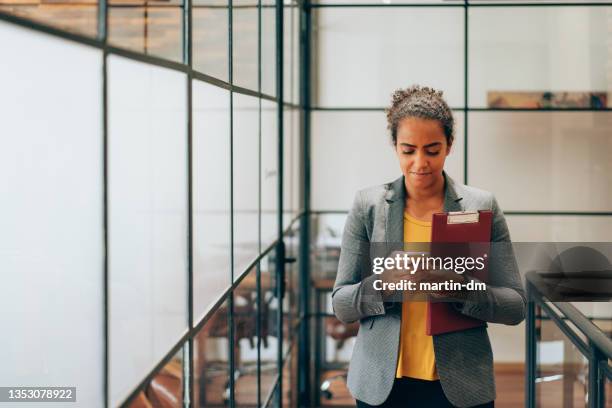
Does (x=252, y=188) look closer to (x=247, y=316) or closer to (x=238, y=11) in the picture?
(x=247, y=316)

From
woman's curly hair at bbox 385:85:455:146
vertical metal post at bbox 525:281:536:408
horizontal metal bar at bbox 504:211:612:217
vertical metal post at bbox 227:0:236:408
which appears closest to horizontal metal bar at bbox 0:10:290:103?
vertical metal post at bbox 227:0:236:408

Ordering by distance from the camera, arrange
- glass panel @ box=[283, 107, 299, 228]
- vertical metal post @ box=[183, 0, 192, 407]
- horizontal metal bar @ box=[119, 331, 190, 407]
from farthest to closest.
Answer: glass panel @ box=[283, 107, 299, 228] < vertical metal post @ box=[183, 0, 192, 407] < horizontal metal bar @ box=[119, 331, 190, 407]

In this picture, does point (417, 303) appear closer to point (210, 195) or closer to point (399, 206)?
point (399, 206)

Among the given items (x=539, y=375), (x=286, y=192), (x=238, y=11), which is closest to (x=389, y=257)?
(x=238, y=11)

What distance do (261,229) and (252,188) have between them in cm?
24

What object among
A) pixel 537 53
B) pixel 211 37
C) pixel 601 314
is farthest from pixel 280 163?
pixel 601 314

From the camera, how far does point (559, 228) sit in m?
4.37

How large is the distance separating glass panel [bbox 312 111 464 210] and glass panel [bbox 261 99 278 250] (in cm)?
122

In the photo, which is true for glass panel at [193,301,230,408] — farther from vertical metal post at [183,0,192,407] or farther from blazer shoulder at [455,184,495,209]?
blazer shoulder at [455,184,495,209]

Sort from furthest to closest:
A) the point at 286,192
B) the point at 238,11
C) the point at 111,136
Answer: the point at 286,192, the point at 238,11, the point at 111,136

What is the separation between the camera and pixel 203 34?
6.32 feet

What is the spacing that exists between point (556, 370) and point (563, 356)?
0.07 meters

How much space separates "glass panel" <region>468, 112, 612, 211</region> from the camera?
435 centimetres

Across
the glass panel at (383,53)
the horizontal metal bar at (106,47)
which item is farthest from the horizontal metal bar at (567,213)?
the horizontal metal bar at (106,47)
